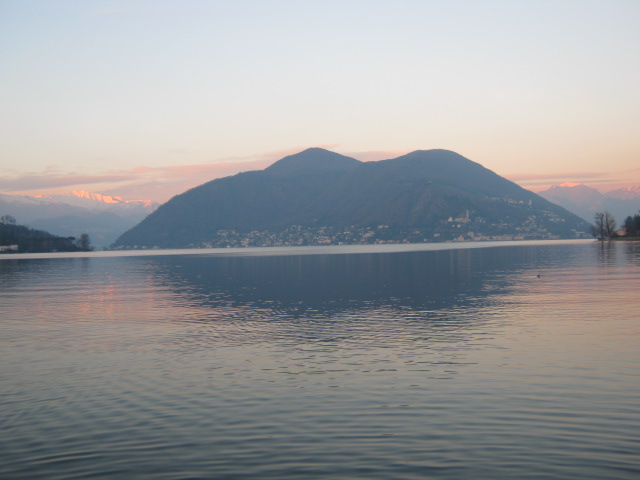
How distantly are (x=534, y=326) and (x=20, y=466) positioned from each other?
34286 mm

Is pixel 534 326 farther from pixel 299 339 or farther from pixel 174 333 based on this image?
pixel 174 333

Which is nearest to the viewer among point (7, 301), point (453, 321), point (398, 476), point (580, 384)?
point (398, 476)

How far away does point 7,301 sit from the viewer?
2832 inches

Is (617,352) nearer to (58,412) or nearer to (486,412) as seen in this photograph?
(486,412)

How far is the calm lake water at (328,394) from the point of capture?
693 inches

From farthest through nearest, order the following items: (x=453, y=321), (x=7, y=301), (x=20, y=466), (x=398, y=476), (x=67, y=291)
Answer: (x=67, y=291) < (x=7, y=301) < (x=453, y=321) < (x=20, y=466) < (x=398, y=476)

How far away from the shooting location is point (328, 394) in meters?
25.0

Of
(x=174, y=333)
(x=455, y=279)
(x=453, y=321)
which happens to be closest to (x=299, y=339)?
(x=174, y=333)

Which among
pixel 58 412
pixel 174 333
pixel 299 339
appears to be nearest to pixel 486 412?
pixel 58 412

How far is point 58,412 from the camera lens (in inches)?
926

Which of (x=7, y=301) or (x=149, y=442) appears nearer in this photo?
(x=149, y=442)

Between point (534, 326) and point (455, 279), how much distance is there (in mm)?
46851

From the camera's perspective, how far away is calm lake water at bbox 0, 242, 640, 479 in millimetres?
17609

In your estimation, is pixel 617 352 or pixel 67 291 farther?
pixel 67 291
